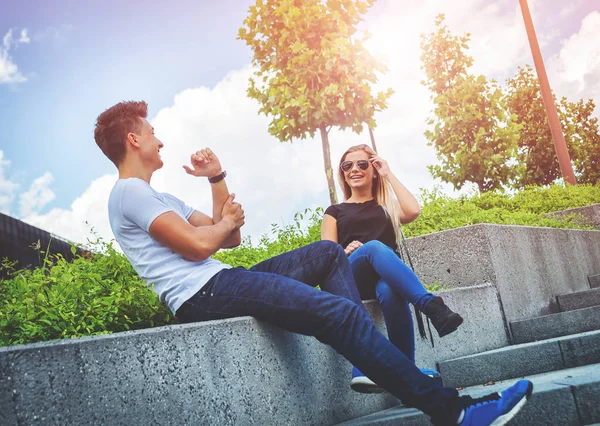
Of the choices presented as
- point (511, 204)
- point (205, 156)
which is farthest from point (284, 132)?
point (205, 156)

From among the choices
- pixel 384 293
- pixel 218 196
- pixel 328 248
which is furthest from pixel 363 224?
pixel 218 196

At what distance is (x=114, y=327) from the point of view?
338cm

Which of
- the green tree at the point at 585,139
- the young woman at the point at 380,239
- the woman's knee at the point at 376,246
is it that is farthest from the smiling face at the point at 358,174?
the green tree at the point at 585,139

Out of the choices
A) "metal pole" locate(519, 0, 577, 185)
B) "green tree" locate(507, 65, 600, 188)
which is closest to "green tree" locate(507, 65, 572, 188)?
"green tree" locate(507, 65, 600, 188)

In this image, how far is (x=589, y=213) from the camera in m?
10.9

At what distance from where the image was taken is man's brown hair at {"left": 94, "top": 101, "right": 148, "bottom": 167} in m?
3.14

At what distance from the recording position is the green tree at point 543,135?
2511 centimetres

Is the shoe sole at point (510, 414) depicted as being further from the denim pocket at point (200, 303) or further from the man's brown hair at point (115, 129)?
the man's brown hair at point (115, 129)

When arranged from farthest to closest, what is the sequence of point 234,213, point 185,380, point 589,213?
point 589,213 < point 234,213 < point 185,380

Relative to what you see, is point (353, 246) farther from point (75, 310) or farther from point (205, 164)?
point (75, 310)

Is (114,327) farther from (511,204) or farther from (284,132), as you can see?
(284,132)

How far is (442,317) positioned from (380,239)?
1.07 metres

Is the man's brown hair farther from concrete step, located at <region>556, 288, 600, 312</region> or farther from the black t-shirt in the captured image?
concrete step, located at <region>556, 288, 600, 312</region>

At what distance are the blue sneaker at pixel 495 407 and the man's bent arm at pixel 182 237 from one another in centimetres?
138
